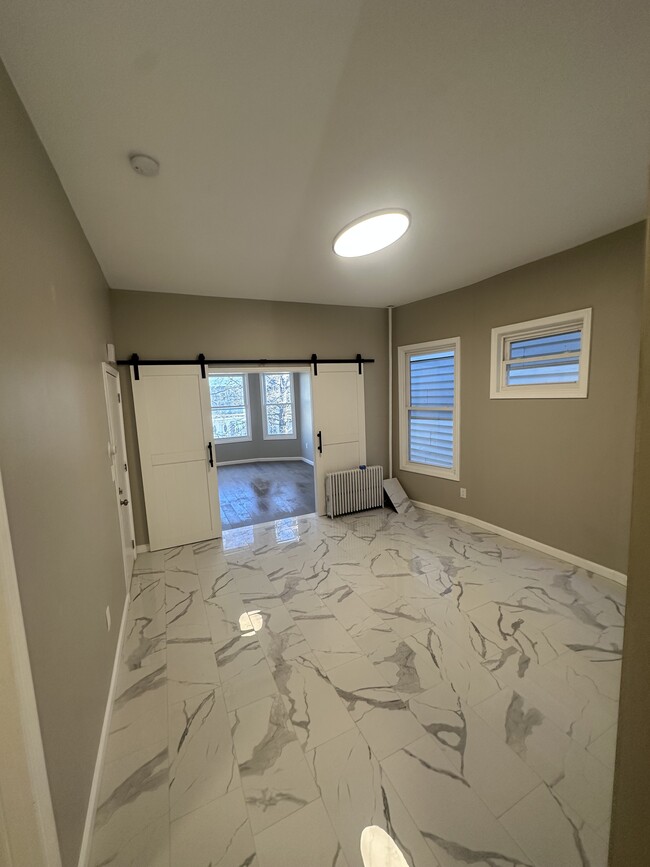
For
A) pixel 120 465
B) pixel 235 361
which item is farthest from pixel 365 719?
pixel 235 361

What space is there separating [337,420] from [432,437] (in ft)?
4.17

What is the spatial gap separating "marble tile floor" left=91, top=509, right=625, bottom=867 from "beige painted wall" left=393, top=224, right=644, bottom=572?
50 centimetres

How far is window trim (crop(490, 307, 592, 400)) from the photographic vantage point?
9.12 ft

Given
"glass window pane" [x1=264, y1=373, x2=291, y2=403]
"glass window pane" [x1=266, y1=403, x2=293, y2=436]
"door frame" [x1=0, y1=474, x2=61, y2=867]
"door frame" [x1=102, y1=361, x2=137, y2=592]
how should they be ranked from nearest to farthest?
1. "door frame" [x1=0, y1=474, x2=61, y2=867]
2. "door frame" [x1=102, y1=361, x2=137, y2=592]
3. "glass window pane" [x1=264, y1=373, x2=291, y2=403]
4. "glass window pane" [x1=266, y1=403, x2=293, y2=436]

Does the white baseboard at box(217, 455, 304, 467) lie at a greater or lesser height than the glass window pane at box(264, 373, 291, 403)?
lesser

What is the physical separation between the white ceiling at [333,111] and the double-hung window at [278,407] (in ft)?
17.7

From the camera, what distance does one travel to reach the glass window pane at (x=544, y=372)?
9.58 feet

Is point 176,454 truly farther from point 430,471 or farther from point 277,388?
point 277,388

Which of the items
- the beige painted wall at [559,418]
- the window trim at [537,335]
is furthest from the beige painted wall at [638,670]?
the window trim at [537,335]

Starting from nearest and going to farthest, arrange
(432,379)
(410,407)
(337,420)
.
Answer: (432,379) → (337,420) → (410,407)

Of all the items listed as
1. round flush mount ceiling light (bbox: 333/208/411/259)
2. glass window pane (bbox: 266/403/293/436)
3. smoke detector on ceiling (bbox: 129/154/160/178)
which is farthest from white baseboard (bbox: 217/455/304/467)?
smoke detector on ceiling (bbox: 129/154/160/178)

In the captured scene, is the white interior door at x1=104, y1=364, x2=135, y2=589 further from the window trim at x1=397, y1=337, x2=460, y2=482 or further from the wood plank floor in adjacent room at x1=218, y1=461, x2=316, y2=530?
the window trim at x1=397, y1=337, x2=460, y2=482

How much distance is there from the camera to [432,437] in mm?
4402

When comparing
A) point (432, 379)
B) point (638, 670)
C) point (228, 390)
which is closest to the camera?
point (638, 670)
